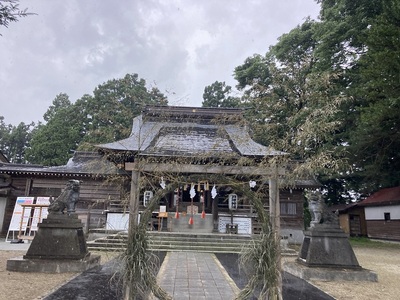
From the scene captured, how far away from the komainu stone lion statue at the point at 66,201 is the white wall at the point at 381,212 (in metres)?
17.6

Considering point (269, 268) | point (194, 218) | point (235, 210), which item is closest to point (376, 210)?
point (235, 210)

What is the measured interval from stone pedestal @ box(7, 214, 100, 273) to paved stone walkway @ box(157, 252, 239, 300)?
6.64 feet

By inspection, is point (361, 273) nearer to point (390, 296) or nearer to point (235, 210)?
point (390, 296)

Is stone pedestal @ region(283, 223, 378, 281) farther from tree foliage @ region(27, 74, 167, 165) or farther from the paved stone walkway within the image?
tree foliage @ region(27, 74, 167, 165)

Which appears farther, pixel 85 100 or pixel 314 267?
pixel 85 100

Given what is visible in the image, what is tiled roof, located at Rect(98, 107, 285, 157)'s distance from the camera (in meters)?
9.95

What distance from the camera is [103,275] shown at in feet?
21.0

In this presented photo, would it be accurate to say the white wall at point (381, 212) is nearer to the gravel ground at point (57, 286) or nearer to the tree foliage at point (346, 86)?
the tree foliage at point (346, 86)

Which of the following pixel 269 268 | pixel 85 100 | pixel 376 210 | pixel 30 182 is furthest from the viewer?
pixel 85 100

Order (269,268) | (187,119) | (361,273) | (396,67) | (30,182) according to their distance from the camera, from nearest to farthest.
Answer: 1. (269,268)
2. (361,273)
3. (396,67)
4. (30,182)
5. (187,119)

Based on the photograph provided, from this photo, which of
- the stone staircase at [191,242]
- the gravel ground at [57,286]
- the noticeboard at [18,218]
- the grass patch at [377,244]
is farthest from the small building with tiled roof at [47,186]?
the grass patch at [377,244]

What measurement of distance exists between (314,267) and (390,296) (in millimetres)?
1621

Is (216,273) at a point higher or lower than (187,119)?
lower

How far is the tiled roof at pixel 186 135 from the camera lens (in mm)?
9945
